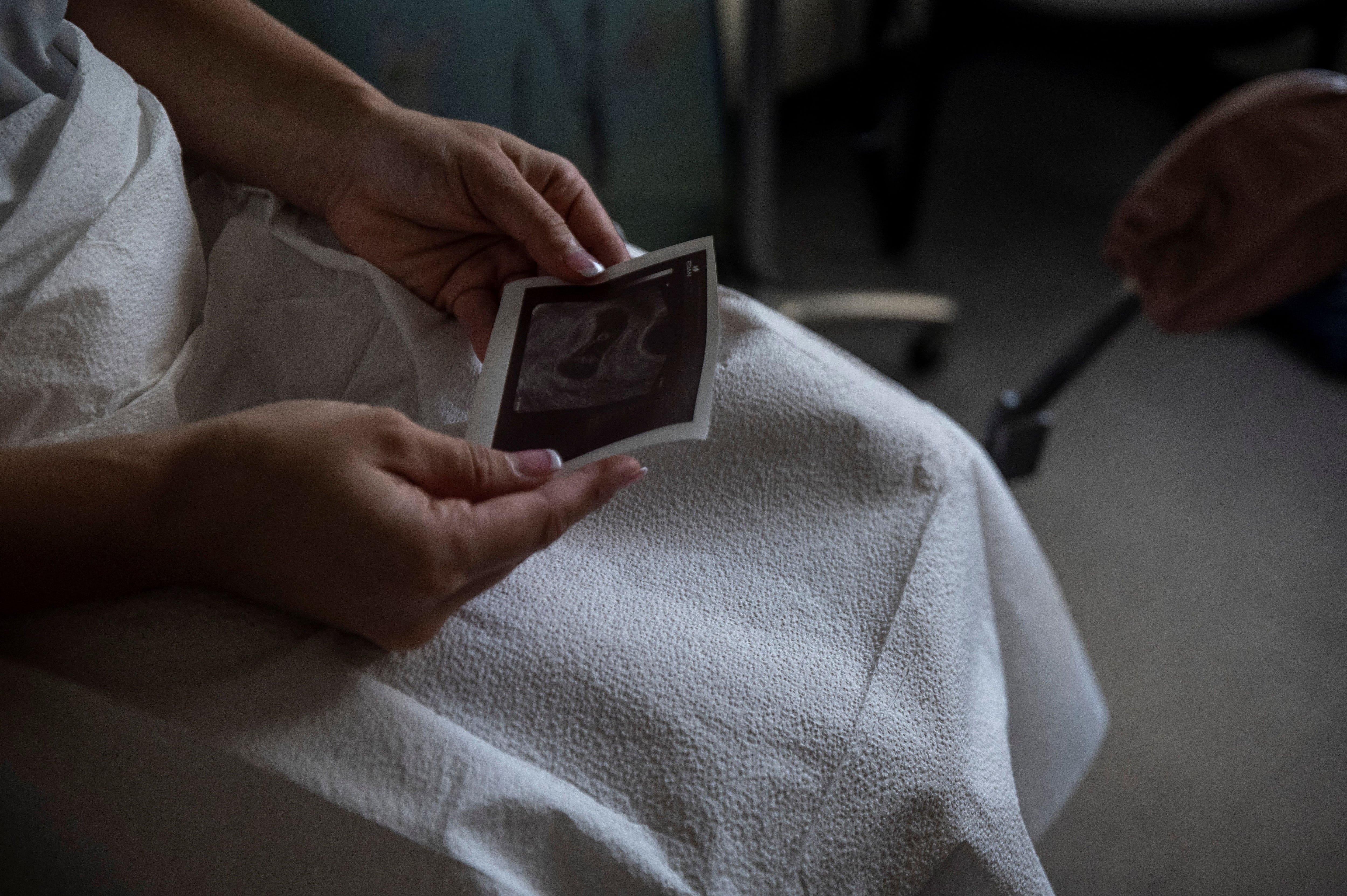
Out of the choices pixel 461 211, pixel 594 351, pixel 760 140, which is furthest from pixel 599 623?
pixel 760 140

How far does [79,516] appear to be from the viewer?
0.47 meters

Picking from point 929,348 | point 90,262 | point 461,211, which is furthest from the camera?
point 929,348

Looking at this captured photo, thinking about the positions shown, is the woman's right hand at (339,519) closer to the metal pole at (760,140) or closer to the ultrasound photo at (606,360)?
the ultrasound photo at (606,360)

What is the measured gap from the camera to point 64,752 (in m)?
0.48

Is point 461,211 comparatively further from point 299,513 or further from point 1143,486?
point 1143,486

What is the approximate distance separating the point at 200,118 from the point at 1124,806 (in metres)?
1.28

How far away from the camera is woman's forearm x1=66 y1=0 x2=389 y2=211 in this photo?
2.37ft

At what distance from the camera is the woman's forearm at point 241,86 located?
0.72 meters

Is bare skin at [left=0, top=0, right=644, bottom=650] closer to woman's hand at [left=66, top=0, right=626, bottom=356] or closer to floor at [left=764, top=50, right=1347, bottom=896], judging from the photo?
woman's hand at [left=66, top=0, right=626, bottom=356]

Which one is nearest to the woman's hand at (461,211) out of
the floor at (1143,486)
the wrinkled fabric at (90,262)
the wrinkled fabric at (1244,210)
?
the wrinkled fabric at (90,262)

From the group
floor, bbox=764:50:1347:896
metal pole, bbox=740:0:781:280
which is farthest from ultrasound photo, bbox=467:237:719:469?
floor, bbox=764:50:1347:896

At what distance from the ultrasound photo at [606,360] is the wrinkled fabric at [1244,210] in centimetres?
57

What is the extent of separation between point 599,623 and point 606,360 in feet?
0.66

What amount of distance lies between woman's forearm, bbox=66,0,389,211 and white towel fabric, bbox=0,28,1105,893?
4 cm
